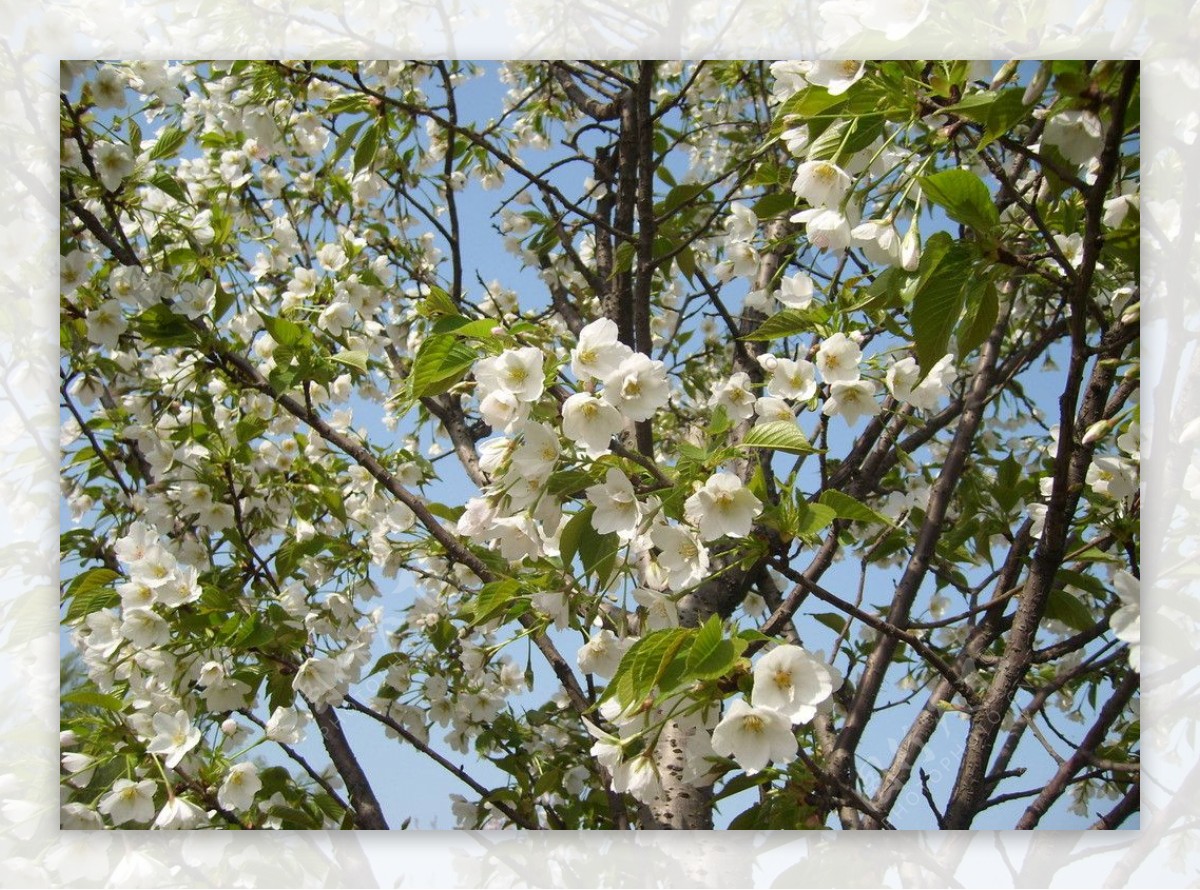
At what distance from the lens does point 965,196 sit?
3.20 ft

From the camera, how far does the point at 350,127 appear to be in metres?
1.73

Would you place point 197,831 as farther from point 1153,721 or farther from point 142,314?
point 1153,721

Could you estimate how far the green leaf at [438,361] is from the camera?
106cm

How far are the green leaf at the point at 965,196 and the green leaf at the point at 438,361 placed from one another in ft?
1.58

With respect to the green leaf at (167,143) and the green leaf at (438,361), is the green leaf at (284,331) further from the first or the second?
the green leaf at (438,361)

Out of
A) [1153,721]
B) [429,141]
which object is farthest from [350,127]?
[1153,721]

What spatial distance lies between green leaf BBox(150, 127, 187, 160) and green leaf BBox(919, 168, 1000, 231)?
119cm

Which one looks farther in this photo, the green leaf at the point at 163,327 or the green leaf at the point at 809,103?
the green leaf at the point at 163,327

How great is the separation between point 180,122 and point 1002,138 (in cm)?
155

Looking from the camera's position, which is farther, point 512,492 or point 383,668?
point 383,668

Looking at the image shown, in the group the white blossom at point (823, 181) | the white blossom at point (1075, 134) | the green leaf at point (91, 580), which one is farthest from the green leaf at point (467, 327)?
the green leaf at point (91, 580)

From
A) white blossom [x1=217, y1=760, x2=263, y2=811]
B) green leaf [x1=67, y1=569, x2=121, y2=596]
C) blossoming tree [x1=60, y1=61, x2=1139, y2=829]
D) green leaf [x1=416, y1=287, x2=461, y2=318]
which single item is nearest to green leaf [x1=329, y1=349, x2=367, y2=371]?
blossoming tree [x1=60, y1=61, x2=1139, y2=829]

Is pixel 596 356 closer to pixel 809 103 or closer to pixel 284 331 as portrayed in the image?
pixel 809 103

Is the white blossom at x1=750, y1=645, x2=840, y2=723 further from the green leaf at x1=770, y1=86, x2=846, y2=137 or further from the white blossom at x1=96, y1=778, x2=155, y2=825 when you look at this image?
the white blossom at x1=96, y1=778, x2=155, y2=825
